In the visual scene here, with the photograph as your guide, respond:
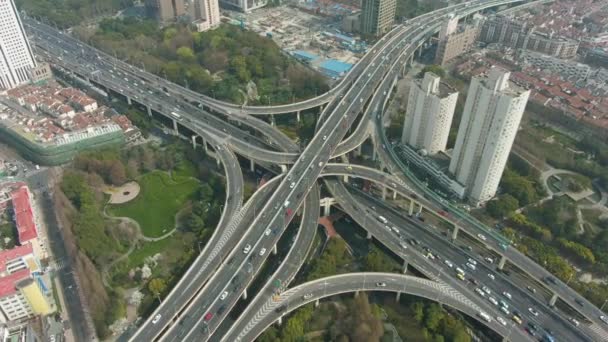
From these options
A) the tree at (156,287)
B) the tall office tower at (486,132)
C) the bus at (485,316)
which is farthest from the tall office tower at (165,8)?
the bus at (485,316)

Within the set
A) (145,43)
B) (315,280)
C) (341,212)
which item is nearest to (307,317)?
(315,280)

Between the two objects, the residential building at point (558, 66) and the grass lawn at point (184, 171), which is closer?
the grass lawn at point (184, 171)

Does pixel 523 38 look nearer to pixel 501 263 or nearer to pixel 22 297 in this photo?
pixel 501 263

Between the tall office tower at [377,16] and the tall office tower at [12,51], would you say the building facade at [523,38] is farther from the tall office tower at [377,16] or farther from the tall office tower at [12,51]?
the tall office tower at [12,51]

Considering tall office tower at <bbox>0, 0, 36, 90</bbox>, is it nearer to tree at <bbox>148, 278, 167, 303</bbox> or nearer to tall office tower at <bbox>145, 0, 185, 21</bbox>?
tall office tower at <bbox>145, 0, 185, 21</bbox>

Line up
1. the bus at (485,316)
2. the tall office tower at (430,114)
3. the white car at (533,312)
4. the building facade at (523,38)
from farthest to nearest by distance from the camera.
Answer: the building facade at (523,38) < the tall office tower at (430,114) < the white car at (533,312) < the bus at (485,316)
